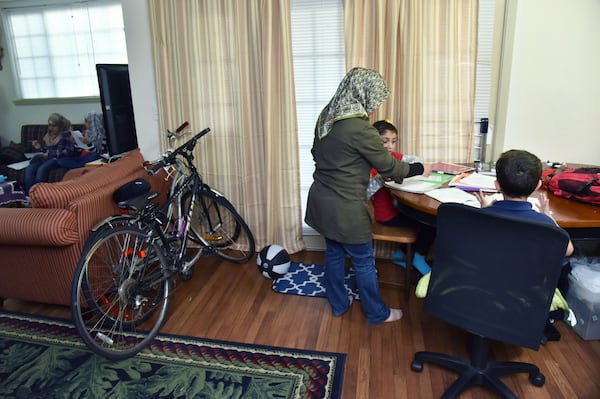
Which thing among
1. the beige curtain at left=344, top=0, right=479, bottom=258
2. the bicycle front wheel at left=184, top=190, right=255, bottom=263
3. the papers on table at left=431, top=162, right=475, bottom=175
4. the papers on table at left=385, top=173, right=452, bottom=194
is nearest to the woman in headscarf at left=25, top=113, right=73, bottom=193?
the bicycle front wheel at left=184, top=190, right=255, bottom=263

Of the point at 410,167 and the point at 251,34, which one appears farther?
the point at 251,34

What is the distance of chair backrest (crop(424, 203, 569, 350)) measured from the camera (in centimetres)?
133

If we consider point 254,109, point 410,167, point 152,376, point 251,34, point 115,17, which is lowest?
point 152,376

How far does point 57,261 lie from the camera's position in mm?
2246

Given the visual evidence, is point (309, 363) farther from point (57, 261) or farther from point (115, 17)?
point (115, 17)

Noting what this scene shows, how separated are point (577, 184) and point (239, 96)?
82.3 inches

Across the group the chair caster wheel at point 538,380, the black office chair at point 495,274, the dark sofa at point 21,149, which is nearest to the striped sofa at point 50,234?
the black office chair at point 495,274

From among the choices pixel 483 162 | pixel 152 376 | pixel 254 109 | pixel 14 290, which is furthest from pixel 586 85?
pixel 14 290

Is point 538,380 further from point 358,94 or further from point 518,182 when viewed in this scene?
point 358,94

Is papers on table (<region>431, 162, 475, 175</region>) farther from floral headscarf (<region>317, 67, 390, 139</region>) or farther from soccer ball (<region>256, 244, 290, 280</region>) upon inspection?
soccer ball (<region>256, 244, 290, 280</region>)

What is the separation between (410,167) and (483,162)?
0.97 metres

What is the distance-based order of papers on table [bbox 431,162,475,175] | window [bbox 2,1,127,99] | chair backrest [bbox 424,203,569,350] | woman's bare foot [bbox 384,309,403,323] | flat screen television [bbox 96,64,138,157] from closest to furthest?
chair backrest [bbox 424,203,569,350]
woman's bare foot [bbox 384,309,403,323]
papers on table [bbox 431,162,475,175]
flat screen television [bbox 96,64,138,157]
window [bbox 2,1,127,99]

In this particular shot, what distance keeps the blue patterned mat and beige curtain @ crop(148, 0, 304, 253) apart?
0.94 feet

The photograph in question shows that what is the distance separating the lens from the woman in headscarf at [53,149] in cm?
463
